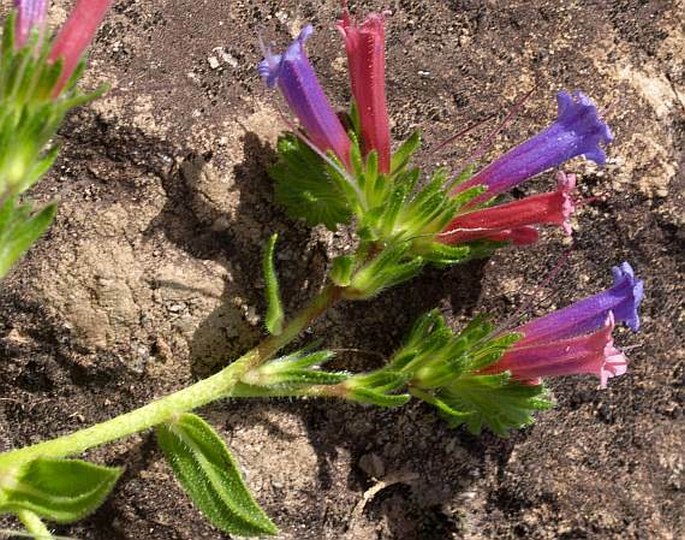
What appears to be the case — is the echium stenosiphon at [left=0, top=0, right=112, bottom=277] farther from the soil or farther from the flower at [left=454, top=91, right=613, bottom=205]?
the flower at [left=454, top=91, right=613, bottom=205]

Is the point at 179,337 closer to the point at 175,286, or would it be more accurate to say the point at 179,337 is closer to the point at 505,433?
the point at 175,286

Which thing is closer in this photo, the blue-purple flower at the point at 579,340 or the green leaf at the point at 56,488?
the green leaf at the point at 56,488

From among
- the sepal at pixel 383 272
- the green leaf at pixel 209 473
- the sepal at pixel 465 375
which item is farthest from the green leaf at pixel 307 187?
the green leaf at pixel 209 473

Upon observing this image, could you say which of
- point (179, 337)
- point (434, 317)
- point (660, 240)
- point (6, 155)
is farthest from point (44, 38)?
point (660, 240)

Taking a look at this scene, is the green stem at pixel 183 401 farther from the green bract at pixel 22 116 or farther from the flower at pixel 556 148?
the green bract at pixel 22 116

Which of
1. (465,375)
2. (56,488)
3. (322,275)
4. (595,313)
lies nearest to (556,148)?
(595,313)

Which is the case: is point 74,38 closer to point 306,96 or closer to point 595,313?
point 306,96
